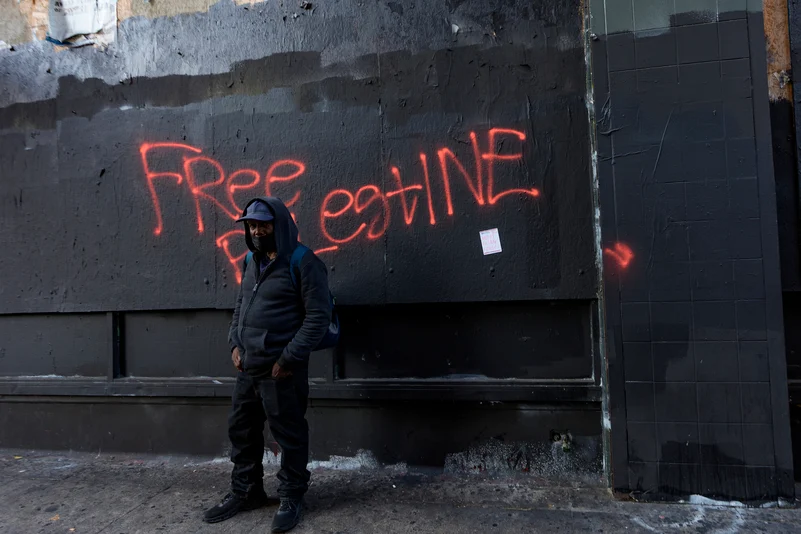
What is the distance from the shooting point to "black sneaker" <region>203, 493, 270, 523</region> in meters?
Result: 3.27

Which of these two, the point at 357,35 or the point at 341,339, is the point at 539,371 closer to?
the point at 341,339

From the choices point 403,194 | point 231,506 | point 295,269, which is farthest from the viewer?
point 403,194

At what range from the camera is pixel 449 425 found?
3.97 m

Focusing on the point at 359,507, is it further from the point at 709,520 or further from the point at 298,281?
the point at 709,520

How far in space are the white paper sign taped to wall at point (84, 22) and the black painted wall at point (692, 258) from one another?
4244 mm

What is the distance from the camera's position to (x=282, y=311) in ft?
10.3

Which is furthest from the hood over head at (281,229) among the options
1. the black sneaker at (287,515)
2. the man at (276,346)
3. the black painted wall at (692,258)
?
the black painted wall at (692,258)

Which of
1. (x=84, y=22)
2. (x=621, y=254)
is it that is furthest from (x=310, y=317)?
(x=84, y=22)

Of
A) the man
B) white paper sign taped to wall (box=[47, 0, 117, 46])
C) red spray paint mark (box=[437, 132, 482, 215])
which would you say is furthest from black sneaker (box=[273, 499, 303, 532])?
white paper sign taped to wall (box=[47, 0, 117, 46])

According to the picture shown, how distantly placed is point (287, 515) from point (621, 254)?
2.82 meters

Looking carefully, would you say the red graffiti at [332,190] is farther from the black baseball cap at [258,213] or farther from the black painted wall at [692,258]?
the black baseball cap at [258,213]

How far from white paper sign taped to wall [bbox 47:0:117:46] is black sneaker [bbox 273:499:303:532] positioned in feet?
14.1

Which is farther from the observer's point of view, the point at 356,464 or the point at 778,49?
the point at 356,464

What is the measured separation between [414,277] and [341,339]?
0.83 m
